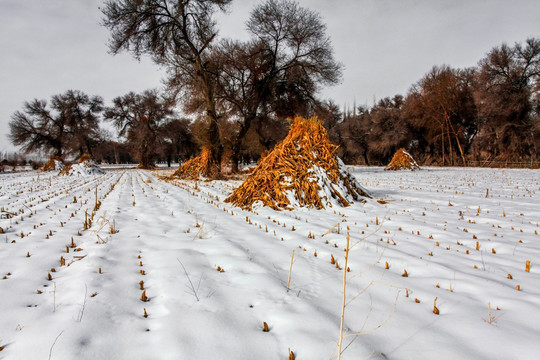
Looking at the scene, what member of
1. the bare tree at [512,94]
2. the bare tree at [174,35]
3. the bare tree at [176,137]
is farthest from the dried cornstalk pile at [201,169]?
the bare tree at [512,94]

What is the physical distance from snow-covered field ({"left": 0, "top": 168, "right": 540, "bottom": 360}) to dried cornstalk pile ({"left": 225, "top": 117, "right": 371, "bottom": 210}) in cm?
162

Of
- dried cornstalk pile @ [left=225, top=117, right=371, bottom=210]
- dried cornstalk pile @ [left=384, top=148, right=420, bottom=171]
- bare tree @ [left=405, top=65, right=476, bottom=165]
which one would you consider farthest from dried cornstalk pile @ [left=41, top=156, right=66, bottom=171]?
bare tree @ [left=405, top=65, right=476, bottom=165]

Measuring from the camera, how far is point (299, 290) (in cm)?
184

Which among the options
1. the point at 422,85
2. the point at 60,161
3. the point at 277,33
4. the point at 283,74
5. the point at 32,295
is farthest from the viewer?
the point at 422,85

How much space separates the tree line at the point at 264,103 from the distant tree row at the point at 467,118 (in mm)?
126

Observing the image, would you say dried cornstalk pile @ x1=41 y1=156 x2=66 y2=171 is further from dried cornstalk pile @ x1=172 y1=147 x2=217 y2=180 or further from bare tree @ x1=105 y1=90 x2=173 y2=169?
dried cornstalk pile @ x1=172 y1=147 x2=217 y2=180

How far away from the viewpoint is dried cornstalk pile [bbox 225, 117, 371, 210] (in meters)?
5.16

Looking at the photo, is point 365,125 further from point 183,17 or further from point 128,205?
point 128,205

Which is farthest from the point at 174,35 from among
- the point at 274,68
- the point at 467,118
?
the point at 467,118

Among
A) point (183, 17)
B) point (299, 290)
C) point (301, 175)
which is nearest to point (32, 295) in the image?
point (299, 290)

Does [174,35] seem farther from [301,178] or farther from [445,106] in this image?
[445,106]

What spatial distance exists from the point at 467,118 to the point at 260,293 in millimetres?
39886

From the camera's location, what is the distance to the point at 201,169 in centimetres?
1320

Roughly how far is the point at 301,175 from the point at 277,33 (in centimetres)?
1406
